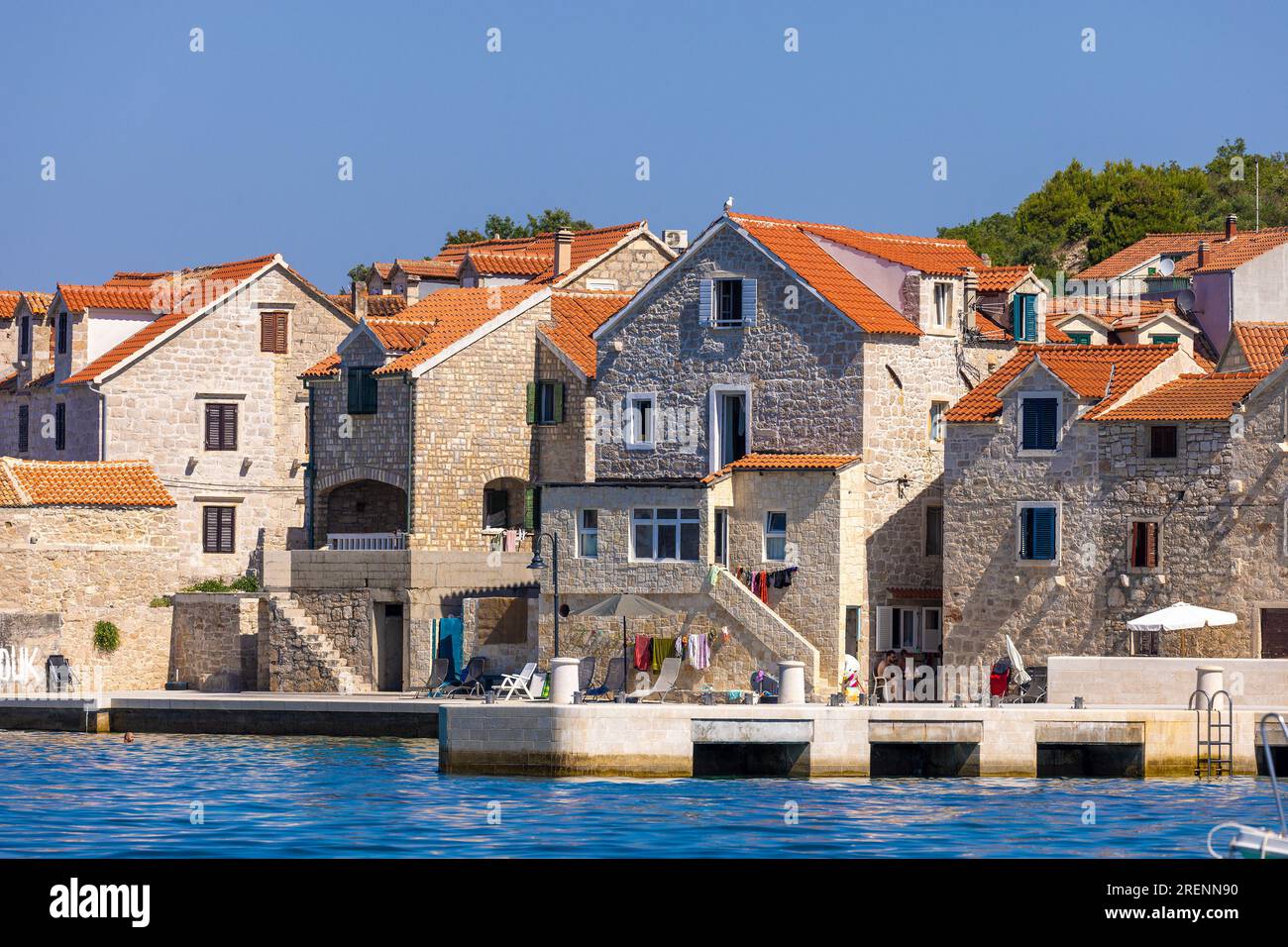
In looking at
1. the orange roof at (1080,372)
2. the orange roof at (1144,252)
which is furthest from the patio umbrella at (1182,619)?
the orange roof at (1144,252)

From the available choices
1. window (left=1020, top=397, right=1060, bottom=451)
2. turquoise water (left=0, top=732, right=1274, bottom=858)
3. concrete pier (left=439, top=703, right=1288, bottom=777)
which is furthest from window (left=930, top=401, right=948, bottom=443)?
turquoise water (left=0, top=732, right=1274, bottom=858)

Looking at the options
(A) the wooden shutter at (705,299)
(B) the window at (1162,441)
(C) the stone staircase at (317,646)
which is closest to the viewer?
(B) the window at (1162,441)

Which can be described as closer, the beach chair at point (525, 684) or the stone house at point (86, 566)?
the beach chair at point (525, 684)

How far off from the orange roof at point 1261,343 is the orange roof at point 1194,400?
158 centimetres

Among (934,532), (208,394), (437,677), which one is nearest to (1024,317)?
(934,532)

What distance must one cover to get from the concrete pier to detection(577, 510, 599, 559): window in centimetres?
971

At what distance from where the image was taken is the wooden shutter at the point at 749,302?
56531 millimetres

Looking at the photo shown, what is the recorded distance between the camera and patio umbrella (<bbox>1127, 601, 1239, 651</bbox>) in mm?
50125

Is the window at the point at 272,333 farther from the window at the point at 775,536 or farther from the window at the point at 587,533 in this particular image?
the window at the point at 775,536

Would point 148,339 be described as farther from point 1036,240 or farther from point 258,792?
point 1036,240

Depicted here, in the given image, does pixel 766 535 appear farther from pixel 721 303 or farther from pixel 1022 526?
pixel 721 303

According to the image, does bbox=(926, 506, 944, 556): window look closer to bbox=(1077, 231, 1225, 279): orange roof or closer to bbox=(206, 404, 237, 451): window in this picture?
bbox=(206, 404, 237, 451): window

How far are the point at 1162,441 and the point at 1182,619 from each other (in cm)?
426
